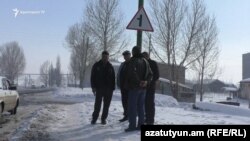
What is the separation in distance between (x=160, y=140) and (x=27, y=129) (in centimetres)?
657

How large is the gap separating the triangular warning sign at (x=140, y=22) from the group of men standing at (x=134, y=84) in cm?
75

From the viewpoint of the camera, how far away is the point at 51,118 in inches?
572

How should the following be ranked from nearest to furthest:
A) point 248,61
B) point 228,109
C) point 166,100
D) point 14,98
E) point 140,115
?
point 140,115
point 14,98
point 228,109
point 166,100
point 248,61

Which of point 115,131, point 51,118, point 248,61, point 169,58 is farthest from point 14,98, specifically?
point 248,61

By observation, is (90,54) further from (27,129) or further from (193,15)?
(27,129)

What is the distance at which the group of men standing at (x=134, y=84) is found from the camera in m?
10.8

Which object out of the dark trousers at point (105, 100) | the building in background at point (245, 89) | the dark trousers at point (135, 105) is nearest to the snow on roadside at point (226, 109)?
the dark trousers at point (105, 100)

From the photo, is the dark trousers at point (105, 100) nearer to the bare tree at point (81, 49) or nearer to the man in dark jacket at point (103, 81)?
the man in dark jacket at point (103, 81)

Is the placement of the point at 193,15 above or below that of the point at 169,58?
above

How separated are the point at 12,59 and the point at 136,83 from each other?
105 metres

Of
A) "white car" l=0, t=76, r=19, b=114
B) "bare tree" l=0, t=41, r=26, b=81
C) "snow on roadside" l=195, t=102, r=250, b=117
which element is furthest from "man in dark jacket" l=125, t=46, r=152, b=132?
"bare tree" l=0, t=41, r=26, b=81

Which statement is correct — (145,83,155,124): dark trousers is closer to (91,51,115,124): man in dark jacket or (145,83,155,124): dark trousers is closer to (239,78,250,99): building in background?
(91,51,115,124): man in dark jacket

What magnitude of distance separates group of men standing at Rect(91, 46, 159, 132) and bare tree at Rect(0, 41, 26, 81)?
99304 millimetres

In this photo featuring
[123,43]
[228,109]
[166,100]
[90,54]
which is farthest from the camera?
[90,54]
